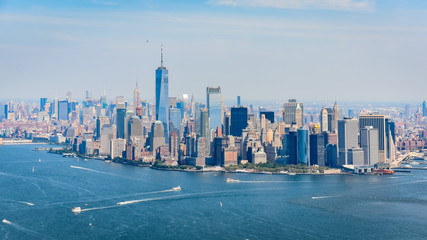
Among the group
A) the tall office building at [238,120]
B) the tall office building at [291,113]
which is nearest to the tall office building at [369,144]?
the tall office building at [238,120]

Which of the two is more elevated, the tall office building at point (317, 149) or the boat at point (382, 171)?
the tall office building at point (317, 149)

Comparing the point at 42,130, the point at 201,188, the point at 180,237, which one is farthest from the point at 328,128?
the point at 42,130

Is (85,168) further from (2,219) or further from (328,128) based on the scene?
(328,128)

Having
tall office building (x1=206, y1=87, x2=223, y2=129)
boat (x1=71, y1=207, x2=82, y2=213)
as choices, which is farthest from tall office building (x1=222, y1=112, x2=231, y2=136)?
boat (x1=71, y1=207, x2=82, y2=213)

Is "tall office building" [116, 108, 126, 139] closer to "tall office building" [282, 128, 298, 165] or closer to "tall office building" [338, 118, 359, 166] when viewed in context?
"tall office building" [282, 128, 298, 165]

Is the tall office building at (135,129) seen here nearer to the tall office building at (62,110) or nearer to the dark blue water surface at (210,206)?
the dark blue water surface at (210,206)

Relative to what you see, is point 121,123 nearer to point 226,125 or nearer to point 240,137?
point 226,125

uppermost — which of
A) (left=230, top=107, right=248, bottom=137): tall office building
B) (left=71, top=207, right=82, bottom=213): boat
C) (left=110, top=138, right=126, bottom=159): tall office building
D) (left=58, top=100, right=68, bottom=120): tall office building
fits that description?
(left=58, top=100, right=68, bottom=120): tall office building
